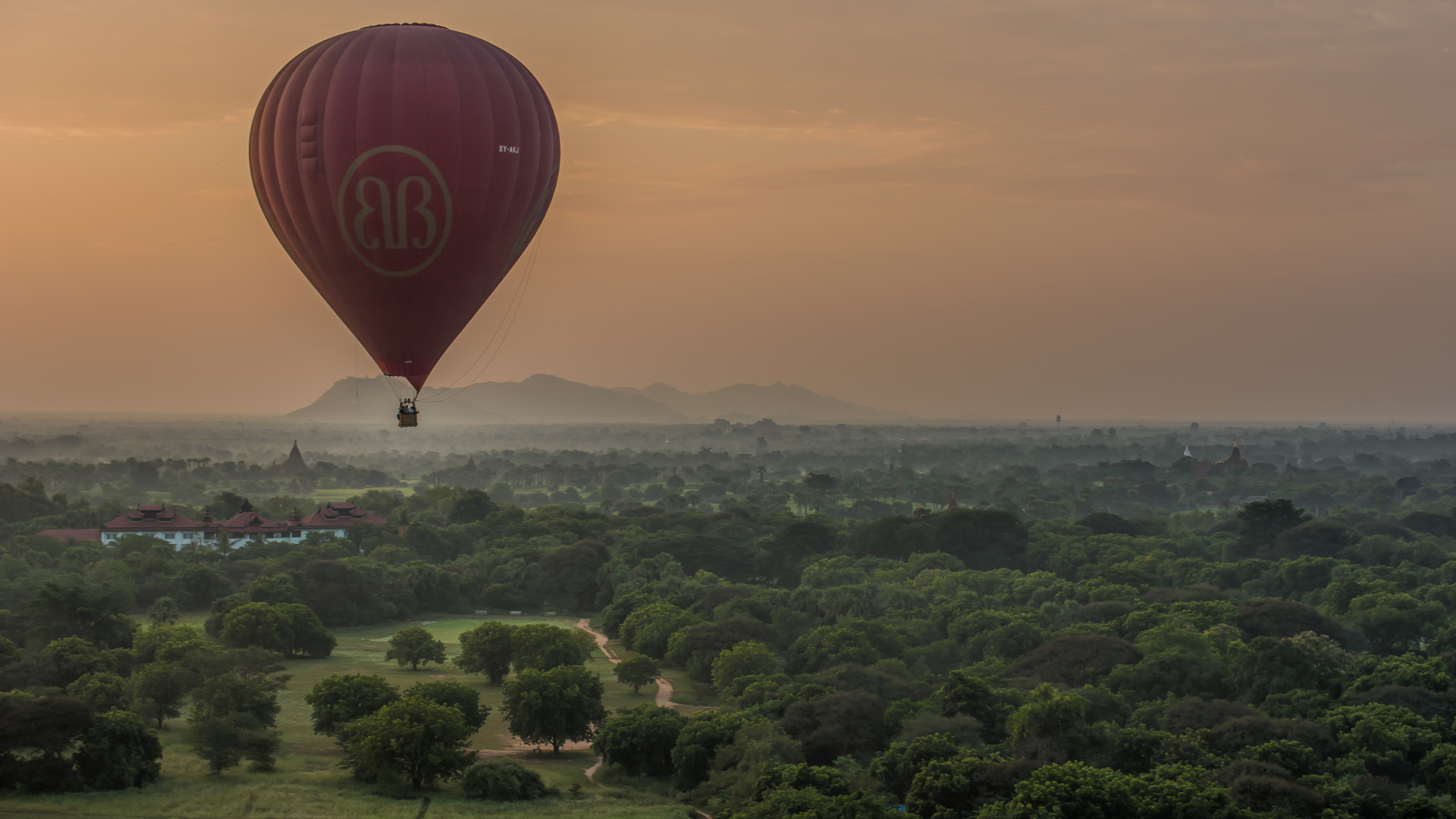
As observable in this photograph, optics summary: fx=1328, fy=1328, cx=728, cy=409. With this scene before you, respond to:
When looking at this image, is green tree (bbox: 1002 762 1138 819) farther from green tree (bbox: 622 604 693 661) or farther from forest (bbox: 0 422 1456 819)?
green tree (bbox: 622 604 693 661)

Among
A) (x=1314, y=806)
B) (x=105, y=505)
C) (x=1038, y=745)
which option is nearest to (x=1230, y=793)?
(x=1314, y=806)

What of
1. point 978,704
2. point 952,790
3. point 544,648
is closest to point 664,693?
point 544,648

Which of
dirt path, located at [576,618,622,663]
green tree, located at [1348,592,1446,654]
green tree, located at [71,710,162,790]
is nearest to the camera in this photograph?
green tree, located at [71,710,162,790]

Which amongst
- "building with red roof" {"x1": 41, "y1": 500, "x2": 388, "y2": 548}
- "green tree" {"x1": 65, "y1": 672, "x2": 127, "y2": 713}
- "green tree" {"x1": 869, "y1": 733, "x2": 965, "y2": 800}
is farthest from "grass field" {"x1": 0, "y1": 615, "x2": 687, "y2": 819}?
"building with red roof" {"x1": 41, "y1": 500, "x2": 388, "y2": 548}

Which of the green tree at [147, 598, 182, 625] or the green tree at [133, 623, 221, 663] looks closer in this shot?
the green tree at [133, 623, 221, 663]

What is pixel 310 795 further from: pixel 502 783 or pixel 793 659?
pixel 793 659

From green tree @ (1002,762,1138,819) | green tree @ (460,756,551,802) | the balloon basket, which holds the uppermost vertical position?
the balloon basket

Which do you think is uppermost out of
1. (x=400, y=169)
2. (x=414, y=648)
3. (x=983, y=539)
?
(x=400, y=169)

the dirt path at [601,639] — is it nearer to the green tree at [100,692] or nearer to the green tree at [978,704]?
the green tree at [100,692]
